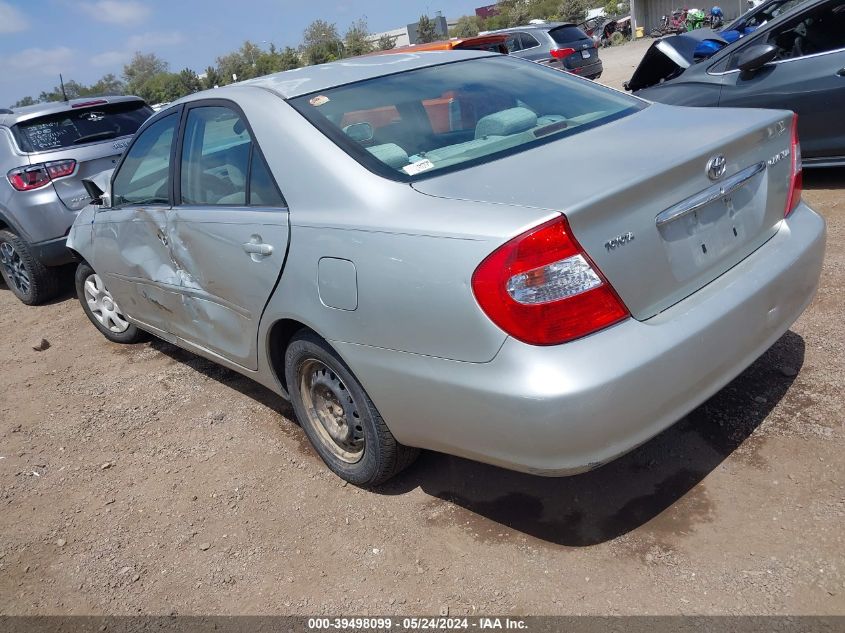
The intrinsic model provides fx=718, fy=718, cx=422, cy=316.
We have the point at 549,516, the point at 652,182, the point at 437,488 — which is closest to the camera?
the point at 652,182

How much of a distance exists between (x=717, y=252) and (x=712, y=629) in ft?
3.97

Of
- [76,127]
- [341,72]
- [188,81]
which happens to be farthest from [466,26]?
[341,72]

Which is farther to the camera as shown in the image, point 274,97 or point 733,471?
point 274,97

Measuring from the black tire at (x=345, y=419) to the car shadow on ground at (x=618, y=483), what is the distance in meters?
0.18

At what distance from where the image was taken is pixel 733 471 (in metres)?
2.75

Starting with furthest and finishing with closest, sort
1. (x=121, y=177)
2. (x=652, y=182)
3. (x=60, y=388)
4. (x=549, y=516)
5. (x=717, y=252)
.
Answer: (x=60, y=388) < (x=121, y=177) < (x=549, y=516) < (x=717, y=252) < (x=652, y=182)

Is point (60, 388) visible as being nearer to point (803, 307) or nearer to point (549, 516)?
point (549, 516)

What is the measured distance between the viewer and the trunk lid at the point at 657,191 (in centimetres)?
218

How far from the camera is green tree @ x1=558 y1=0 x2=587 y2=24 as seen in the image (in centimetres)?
5647

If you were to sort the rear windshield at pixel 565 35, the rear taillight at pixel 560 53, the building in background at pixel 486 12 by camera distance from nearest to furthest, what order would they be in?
the rear taillight at pixel 560 53
the rear windshield at pixel 565 35
the building in background at pixel 486 12

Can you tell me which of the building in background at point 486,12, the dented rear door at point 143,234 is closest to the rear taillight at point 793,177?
the dented rear door at point 143,234

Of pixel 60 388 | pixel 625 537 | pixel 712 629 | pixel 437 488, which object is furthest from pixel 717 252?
pixel 60 388

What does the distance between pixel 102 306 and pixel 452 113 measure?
10.9 ft

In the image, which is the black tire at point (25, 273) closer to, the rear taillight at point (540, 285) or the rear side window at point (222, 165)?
the rear side window at point (222, 165)
